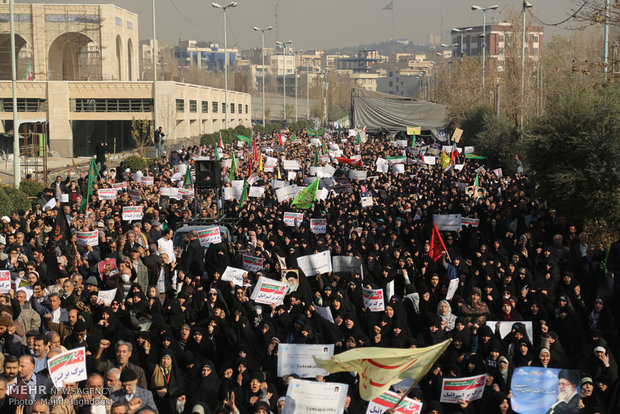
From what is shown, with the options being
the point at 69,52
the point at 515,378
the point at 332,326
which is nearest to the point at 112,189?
the point at 332,326

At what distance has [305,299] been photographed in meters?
11.4

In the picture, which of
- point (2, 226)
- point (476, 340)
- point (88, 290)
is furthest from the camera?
point (2, 226)

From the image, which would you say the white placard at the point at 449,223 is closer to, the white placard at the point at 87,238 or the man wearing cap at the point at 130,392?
the white placard at the point at 87,238

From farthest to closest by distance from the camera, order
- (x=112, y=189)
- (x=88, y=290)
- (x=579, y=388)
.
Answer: (x=112, y=189), (x=88, y=290), (x=579, y=388)

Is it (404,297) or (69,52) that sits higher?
(69,52)

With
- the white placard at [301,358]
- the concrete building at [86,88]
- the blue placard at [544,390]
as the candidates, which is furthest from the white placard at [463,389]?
the concrete building at [86,88]

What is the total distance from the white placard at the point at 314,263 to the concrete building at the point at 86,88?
3569cm

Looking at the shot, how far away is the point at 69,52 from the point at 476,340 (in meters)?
53.1

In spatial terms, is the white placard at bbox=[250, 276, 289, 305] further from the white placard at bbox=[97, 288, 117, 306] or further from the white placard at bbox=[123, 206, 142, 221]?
the white placard at bbox=[123, 206, 142, 221]

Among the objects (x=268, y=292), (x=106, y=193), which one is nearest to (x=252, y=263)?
(x=268, y=292)

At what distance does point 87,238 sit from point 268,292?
4.83 m

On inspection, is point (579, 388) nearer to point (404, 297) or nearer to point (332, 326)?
point (332, 326)

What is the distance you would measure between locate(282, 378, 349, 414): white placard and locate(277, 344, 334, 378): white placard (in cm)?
120

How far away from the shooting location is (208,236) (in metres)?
14.5
